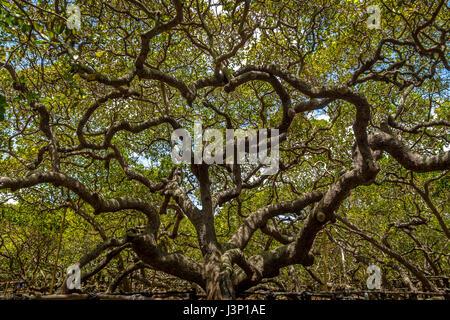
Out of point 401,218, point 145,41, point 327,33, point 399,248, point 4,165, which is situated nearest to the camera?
point 145,41

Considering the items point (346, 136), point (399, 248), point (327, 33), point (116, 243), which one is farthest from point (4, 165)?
point (399, 248)

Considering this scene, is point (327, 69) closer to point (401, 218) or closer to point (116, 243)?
point (116, 243)

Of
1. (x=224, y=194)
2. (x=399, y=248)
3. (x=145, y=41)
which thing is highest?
(x=145, y=41)

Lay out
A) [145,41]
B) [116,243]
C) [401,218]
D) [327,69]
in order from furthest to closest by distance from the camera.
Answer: [401,218] < [327,69] < [116,243] < [145,41]

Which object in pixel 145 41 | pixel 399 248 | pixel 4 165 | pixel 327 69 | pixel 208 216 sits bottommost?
pixel 399 248

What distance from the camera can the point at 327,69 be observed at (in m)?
7.82

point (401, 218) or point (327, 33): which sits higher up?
point (327, 33)

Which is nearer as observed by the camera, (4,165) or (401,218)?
(4,165)

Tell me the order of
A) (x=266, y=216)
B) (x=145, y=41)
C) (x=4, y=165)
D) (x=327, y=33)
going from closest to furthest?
(x=145, y=41) < (x=266, y=216) < (x=327, y=33) < (x=4, y=165)

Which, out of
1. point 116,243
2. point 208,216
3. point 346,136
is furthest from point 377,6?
point 116,243

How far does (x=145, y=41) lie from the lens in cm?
427

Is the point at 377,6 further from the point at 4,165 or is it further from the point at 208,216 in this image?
the point at 4,165
